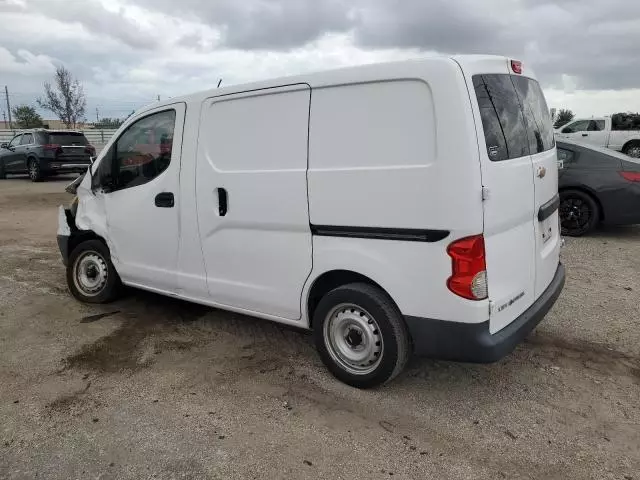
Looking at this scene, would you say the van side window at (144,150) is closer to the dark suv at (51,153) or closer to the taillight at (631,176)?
the taillight at (631,176)

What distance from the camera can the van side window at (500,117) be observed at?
110 inches

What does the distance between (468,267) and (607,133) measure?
1828cm

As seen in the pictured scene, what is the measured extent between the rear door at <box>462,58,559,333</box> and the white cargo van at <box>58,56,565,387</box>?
0.5 inches

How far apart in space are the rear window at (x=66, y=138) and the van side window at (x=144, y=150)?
13.4 metres

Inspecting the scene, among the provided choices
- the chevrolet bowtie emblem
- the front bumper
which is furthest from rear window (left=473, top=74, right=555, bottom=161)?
the front bumper

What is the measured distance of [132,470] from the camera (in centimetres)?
258

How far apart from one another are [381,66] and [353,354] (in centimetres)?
174

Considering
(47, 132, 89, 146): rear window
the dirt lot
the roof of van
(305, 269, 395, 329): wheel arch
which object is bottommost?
the dirt lot

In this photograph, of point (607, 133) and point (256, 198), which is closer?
point (256, 198)

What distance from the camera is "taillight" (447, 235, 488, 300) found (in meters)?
2.71

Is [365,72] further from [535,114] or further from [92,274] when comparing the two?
[92,274]

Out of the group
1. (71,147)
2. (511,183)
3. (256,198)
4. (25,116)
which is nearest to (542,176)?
(511,183)

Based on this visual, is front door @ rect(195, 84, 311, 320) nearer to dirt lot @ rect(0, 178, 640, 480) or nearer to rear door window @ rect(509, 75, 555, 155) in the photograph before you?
dirt lot @ rect(0, 178, 640, 480)

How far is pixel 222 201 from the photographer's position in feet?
12.1
